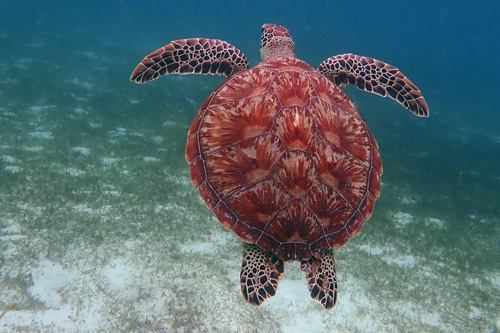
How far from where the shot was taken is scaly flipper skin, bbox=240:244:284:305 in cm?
252

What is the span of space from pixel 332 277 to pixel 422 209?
4.59m

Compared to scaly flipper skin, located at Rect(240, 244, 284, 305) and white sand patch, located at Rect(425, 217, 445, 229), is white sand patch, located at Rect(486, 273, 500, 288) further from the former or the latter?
scaly flipper skin, located at Rect(240, 244, 284, 305)

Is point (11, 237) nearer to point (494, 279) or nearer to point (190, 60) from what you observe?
point (190, 60)

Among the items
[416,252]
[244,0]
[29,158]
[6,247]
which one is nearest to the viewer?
[6,247]

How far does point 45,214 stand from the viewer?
4594 mm

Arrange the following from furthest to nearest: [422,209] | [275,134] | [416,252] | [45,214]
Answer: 1. [422,209]
2. [416,252]
3. [45,214]
4. [275,134]

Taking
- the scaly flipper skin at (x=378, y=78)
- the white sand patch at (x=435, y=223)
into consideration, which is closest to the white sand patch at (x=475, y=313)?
the white sand patch at (x=435, y=223)

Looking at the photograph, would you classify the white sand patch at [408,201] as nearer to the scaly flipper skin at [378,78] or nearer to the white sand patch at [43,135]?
the scaly flipper skin at [378,78]

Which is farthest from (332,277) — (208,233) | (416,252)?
(416,252)

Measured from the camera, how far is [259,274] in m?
2.60

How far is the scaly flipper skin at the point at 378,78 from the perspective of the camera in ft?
12.9

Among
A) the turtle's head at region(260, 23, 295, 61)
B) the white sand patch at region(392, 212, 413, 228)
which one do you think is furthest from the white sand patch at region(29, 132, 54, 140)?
the white sand patch at region(392, 212, 413, 228)

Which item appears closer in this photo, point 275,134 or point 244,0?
point 275,134

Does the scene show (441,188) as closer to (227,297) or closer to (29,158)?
(227,297)
